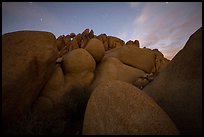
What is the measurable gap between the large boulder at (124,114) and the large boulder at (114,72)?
4.72 metres

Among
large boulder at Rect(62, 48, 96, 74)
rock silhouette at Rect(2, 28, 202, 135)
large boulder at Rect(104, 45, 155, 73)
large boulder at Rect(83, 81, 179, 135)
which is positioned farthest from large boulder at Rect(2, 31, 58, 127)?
large boulder at Rect(104, 45, 155, 73)

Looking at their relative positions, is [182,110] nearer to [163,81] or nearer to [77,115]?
[163,81]

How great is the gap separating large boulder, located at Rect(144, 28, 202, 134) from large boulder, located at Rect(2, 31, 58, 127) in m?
4.13

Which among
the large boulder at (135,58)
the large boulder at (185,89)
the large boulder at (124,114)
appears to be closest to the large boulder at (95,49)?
the large boulder at (135,58)

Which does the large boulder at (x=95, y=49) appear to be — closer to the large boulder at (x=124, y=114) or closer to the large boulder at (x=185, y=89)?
the large boulder at (x=185, y=89)

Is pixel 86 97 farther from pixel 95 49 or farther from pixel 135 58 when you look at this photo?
pixel 135 58

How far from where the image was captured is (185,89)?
333 cm

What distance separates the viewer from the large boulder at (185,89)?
116 inches

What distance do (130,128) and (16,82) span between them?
130 inches

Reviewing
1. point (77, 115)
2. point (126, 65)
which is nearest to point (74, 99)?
point (77, 115)

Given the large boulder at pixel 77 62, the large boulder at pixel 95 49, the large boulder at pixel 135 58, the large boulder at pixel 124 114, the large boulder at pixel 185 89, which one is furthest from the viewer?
the large boulder at pixel 135 58

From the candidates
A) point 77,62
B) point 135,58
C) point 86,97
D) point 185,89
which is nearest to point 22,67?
point 86,97

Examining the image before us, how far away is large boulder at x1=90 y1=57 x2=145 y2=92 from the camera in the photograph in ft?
27.7

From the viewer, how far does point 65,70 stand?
7.20 m
